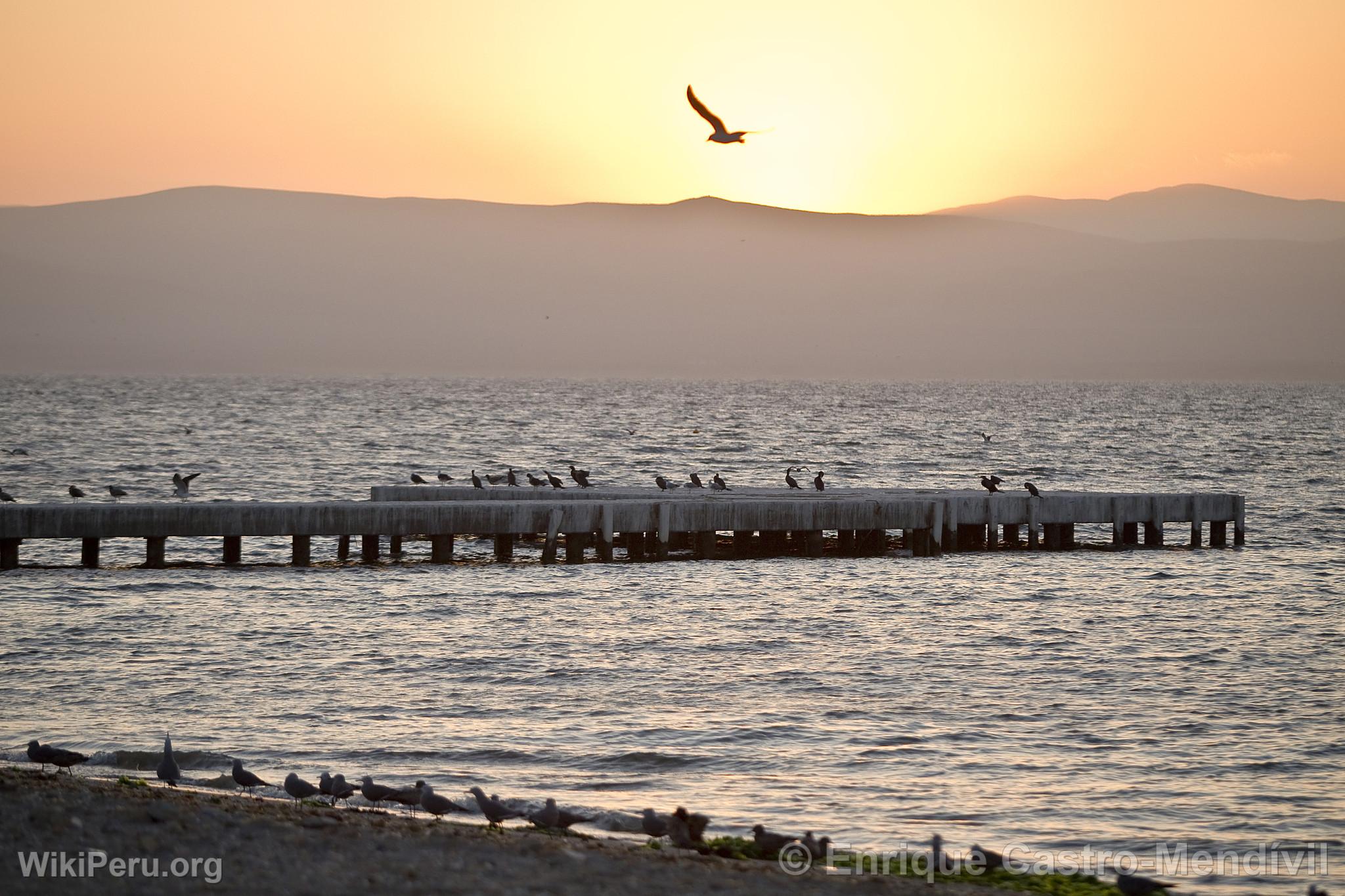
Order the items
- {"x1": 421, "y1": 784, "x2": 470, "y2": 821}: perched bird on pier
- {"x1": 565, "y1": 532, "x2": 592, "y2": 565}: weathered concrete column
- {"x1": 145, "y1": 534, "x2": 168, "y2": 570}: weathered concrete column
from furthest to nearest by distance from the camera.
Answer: {"x1": 565, "y1": 532, "x2": 592, "y2": 565}: weathered concrete column
{"x1": 145, "y1": 534, "x2": 168, "y2": 570}: weathered concrete column
{"x1": 421, "y1": 784, "x2": 470, "y2": 821}: perched bird on pier

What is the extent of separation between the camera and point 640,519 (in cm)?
3197

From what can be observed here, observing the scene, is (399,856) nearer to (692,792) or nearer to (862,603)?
(692,792)

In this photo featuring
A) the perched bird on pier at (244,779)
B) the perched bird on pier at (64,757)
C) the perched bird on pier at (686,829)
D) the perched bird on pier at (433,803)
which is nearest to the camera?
the perched bird on pier at (686,829)

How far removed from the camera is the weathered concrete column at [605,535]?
31.7 m

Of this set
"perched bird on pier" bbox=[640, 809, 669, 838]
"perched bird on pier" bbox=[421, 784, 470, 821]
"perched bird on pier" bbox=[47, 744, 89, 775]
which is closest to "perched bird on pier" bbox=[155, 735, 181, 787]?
"perched bird on pier" bbox=[47, 744, 89, 775]

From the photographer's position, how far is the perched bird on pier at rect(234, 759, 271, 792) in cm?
1415

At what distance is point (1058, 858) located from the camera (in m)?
12.9

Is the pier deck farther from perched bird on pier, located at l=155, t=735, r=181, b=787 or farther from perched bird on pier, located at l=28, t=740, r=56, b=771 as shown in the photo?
perched bird on pier, located at l=155, t=735, r=181, b=787

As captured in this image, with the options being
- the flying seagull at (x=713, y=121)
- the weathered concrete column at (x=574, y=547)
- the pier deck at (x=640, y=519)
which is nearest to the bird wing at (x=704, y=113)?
the flying seagull at (x=713, y=121)

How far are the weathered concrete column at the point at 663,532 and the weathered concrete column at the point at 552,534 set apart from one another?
2.23 metres

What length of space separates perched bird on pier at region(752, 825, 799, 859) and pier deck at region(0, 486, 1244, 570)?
18738 millimetres

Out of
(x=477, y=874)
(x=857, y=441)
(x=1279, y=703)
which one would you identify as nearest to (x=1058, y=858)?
(x=477, y=874)

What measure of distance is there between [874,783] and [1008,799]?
55.0 inches

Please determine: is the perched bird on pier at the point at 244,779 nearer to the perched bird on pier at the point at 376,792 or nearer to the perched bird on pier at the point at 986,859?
the perched bird on pier at the point at 376,792
